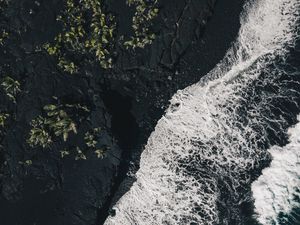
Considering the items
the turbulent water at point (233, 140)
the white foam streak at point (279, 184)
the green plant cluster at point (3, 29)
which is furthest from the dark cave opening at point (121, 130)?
the white foam streak at point (279, 184)

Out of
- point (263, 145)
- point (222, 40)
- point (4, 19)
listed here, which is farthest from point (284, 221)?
point (4, 19)

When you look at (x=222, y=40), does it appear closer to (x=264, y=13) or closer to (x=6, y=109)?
(x=264, y=13)

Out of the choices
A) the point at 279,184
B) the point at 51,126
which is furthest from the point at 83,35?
the point at 279,184

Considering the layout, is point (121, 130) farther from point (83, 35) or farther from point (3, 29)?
point (3, 29)

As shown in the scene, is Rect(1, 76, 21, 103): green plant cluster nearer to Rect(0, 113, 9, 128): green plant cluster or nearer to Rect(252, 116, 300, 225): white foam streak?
Rect(0, 113, 9, 128): green plant cluster

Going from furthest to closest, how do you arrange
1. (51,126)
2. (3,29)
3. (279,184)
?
A: (279,184) → (3,29) → (51,126)

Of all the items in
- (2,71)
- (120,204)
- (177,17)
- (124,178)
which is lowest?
(120,204)

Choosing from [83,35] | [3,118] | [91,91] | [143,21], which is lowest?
[3,118]

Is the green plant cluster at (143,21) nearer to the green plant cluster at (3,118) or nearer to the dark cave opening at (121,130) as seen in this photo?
the dark cave opening at (121,130)
